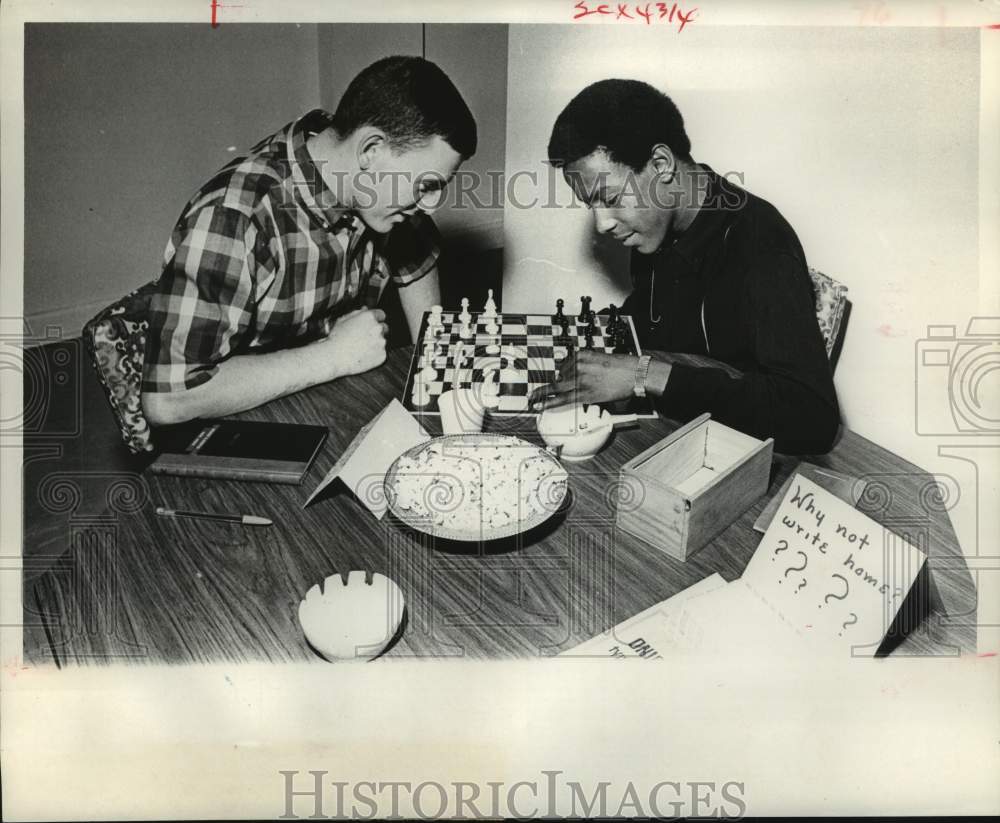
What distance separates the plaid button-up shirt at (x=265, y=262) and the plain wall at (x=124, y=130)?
7 cm

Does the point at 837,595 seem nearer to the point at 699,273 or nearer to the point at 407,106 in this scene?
the point at 699,273

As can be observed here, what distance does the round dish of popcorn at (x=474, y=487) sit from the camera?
49.1 inches

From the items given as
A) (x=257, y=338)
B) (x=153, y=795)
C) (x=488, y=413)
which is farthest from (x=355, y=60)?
(x=153, y=795)

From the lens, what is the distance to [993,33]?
1532mm

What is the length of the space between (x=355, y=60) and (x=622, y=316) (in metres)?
0.74

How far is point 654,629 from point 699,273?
30.7 inches

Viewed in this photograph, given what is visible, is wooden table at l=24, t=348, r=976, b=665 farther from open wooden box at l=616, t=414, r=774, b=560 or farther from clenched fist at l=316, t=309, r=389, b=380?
clenched fist at l=316, t=309, r=389, b=380

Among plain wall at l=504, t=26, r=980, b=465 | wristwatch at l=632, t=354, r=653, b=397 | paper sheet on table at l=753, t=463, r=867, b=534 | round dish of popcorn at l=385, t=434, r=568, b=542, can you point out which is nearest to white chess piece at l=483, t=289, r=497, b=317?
plain wall at l=504, t=26, r=980, b=465

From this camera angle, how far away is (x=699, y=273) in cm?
170

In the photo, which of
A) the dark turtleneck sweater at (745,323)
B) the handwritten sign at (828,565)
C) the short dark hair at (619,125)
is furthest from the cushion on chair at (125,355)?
the handwritten sign at (828,565)

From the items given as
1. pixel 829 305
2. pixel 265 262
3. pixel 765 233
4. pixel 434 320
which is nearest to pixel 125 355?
pixel 265 262

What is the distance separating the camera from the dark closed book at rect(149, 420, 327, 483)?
1.35 m

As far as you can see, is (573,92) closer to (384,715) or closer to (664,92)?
(664,92)

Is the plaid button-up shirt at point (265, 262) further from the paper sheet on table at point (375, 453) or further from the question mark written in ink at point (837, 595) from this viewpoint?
the question mark written in ink at point (837, 595)
